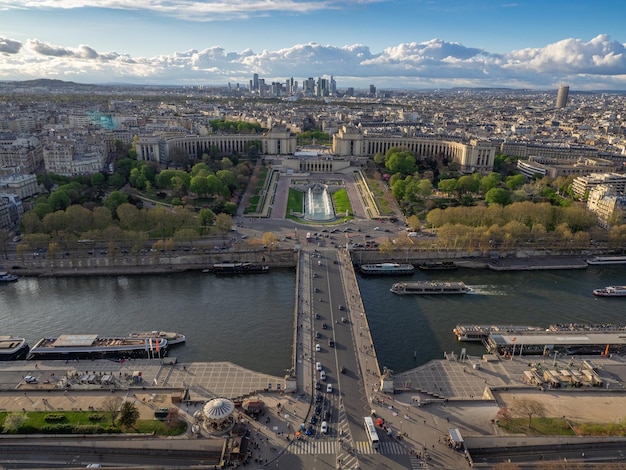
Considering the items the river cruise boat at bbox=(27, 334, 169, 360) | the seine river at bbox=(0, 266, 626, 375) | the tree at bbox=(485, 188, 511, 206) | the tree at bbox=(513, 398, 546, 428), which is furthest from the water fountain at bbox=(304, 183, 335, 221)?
the tree at bbox=(513, 398, 546, 428)

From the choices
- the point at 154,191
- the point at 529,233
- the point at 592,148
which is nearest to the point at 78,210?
the point at 154,191

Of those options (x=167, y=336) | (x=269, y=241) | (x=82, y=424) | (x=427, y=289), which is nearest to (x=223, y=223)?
(x=269, y=241)

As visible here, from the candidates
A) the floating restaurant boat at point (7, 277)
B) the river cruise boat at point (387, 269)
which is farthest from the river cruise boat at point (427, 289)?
the floating restaurant boat at point (7, 277)

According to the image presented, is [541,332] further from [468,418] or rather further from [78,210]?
[78,210]

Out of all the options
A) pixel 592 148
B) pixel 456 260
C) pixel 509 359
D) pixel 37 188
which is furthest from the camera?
pixel 592 148

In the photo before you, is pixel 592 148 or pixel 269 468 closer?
pixel 269 468

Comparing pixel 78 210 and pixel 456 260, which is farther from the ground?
pixel 78 210

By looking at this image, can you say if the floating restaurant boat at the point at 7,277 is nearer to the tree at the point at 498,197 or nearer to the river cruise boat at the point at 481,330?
the river cruise boat at the point at 481,330
